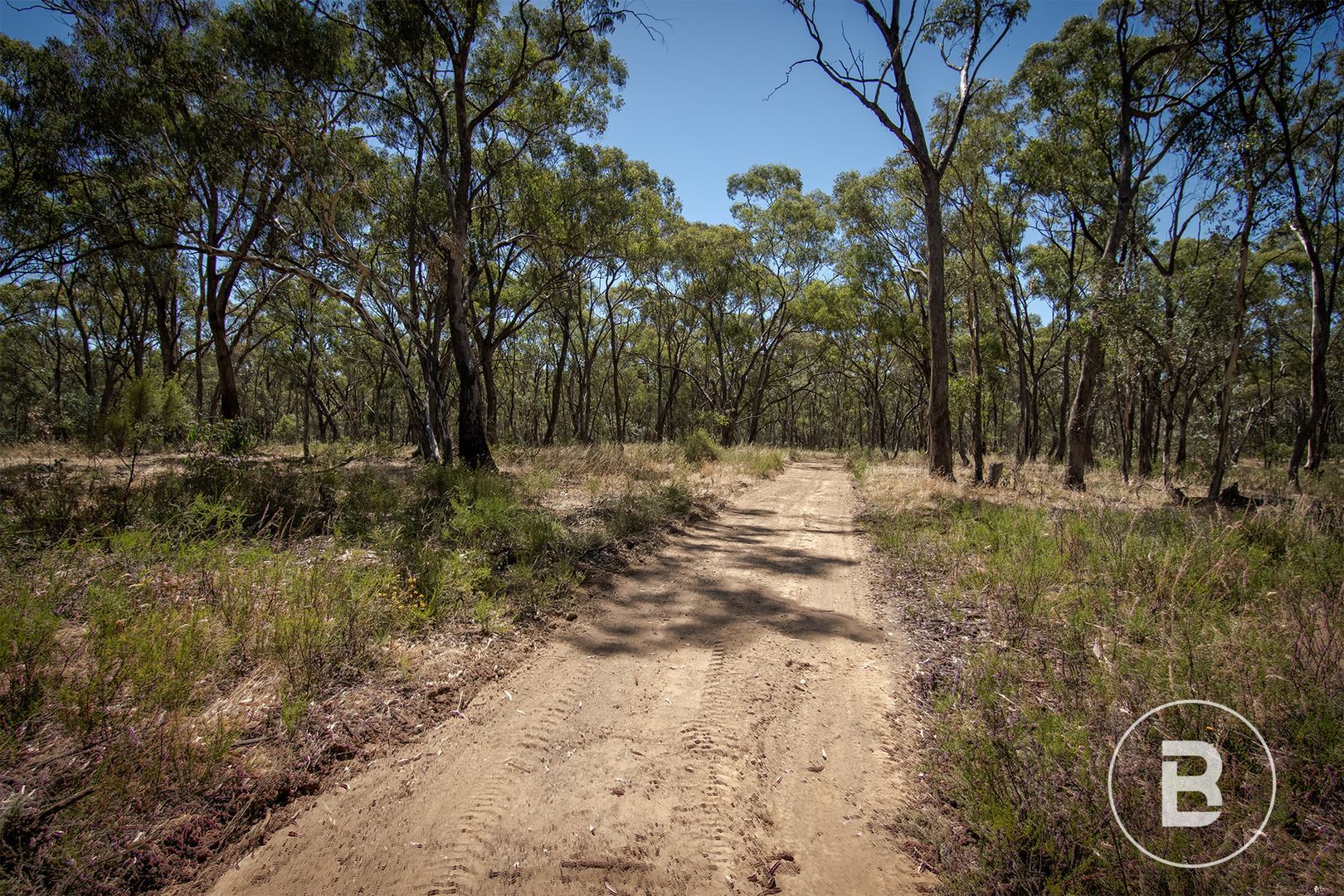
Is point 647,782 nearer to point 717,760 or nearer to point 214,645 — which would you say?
point 717,760

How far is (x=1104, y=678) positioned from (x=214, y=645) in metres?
5.32

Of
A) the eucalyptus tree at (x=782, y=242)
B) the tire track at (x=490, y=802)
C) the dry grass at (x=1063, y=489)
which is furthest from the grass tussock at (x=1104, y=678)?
the eucalyptus tree at (x=782, y=242)

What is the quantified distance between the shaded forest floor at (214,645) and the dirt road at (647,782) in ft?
1.03

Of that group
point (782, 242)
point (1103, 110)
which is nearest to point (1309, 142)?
point (1103, 110)

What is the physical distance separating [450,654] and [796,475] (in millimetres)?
16014

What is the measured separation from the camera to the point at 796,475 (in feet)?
61.2

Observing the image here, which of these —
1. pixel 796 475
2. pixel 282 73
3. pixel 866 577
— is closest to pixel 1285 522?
pixel 866 577

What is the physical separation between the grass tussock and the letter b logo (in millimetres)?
160

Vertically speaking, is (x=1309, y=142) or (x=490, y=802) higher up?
(x=1309, y=142)

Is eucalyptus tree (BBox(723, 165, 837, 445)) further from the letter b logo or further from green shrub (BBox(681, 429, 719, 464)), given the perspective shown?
the letter b logo

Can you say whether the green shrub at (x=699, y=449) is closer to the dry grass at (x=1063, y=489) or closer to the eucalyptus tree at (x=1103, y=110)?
the dry grass at (x=1063, y=489)

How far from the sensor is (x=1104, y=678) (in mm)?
3105

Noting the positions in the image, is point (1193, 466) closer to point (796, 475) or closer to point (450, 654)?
point (796, 475)

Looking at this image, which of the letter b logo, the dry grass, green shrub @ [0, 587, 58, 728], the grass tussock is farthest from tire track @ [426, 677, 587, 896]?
the dry grass
